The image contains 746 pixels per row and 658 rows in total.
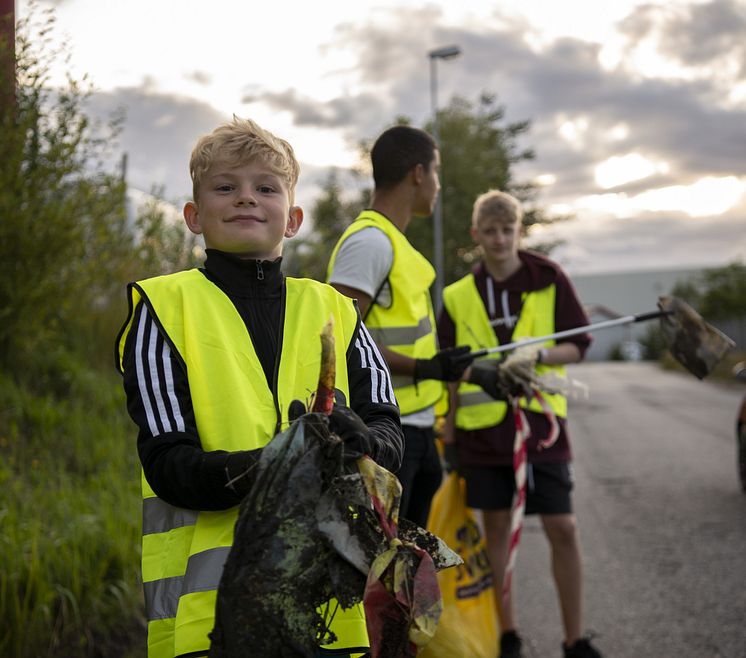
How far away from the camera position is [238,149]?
6.89 feet

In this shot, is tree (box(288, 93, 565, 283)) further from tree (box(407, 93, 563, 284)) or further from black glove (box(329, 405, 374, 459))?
black glove (box(329, 405, 374, 459))

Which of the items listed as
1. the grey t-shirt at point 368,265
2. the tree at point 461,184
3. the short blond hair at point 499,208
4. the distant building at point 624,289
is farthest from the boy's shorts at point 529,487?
the distant building at point 624,289

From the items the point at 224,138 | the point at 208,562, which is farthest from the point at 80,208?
the point at 208,562

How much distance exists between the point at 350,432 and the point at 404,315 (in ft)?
5.61

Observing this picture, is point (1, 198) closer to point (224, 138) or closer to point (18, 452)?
point (18, 452)

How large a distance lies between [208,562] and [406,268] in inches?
68.9

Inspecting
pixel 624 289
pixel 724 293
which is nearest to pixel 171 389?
pixel 724 293

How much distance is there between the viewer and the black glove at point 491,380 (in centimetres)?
390

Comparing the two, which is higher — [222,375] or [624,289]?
[222,375]

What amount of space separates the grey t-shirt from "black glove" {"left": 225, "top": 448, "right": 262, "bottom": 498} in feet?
5.06

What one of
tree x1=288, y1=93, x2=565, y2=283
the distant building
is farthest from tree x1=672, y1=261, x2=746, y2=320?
the distant building

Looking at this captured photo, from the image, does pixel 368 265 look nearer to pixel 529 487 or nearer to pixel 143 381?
pixel 143 381

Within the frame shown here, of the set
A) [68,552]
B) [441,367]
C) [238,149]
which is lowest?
[68,552]

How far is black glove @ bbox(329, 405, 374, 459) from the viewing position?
1.69 metres
